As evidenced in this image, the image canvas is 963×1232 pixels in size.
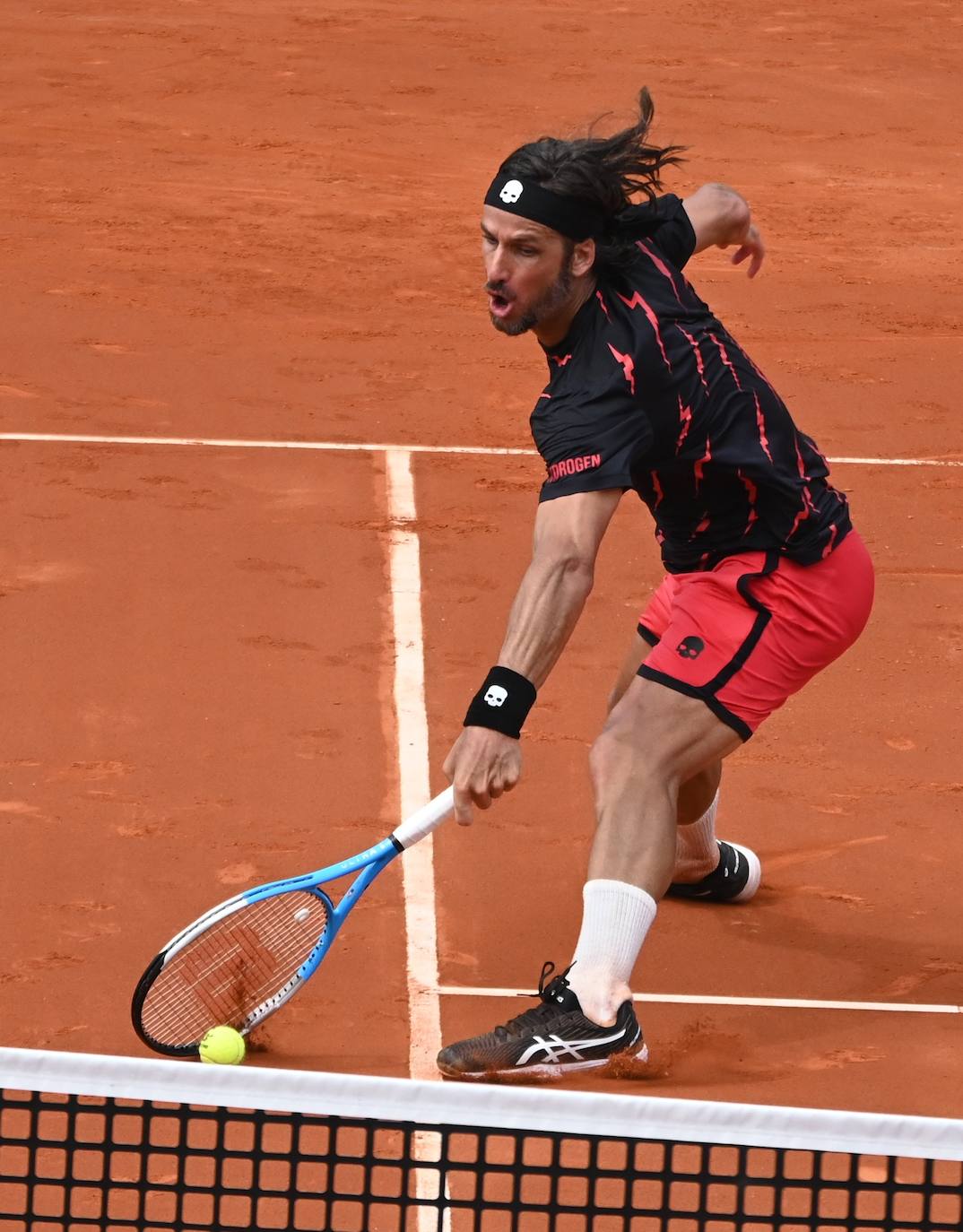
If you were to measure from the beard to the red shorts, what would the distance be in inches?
32.7

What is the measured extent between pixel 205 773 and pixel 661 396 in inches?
91.5

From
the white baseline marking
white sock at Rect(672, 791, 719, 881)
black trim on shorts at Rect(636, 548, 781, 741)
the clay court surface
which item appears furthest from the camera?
white sock at Rect(672, 791, 719, 881)

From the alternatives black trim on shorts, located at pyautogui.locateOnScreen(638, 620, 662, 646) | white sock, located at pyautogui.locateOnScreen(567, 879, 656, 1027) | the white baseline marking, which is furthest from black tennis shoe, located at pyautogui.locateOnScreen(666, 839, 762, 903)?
white sock, located at pyautogui.locateOnScreen(567, 879, 656, 1027)

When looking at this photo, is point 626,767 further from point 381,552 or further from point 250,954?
point 381,552

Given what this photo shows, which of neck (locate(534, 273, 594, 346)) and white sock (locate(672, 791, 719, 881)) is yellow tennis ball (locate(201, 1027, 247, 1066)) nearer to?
white sock (locate(672, 791, 719, 881))

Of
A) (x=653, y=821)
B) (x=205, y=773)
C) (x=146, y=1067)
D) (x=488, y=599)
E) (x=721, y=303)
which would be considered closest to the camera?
(x=146, y=1067)

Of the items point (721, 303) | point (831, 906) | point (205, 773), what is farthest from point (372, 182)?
point (831, 906)

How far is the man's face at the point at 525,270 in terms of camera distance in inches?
187

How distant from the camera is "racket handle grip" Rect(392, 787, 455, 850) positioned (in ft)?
15.8

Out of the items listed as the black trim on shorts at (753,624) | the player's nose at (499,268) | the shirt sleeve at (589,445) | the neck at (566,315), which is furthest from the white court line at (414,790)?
the player's nose at (499,268)

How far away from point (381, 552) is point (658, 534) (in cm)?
302

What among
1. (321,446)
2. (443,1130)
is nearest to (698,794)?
(443,1130)

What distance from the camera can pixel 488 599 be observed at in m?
7.79

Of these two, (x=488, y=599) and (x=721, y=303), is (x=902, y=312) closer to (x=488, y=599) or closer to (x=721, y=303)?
(x=721, y=303)
